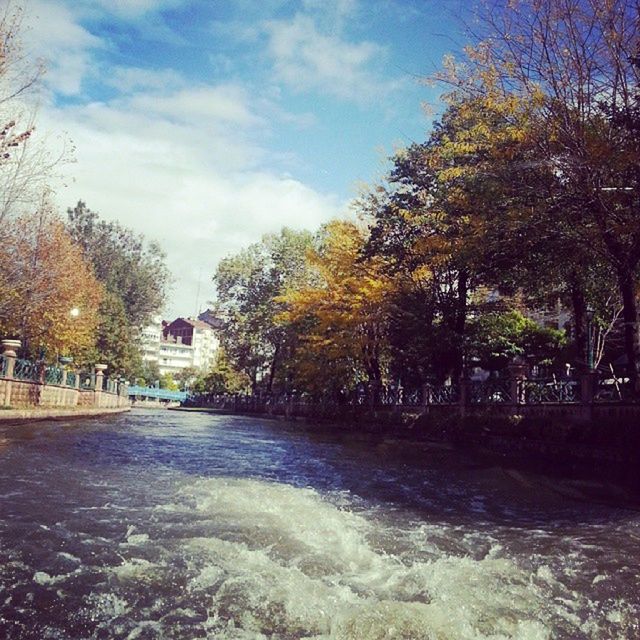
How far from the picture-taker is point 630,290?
13.3 metres

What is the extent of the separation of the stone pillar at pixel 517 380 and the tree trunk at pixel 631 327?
439cm

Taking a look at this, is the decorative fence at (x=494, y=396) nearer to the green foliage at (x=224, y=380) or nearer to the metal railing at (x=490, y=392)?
the metal railing at (x=490, y=392)

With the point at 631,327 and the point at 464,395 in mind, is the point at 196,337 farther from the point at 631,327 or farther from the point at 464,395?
the point at 631,327

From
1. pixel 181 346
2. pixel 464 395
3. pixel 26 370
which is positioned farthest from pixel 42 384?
pixel 181 346

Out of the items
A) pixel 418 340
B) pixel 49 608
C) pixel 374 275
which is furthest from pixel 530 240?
pixel 49 608

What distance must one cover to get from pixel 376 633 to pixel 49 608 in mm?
1896

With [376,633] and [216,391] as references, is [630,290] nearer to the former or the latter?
[376,633]

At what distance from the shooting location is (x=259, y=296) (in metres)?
49.2

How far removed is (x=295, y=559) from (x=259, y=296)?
45.0 metres

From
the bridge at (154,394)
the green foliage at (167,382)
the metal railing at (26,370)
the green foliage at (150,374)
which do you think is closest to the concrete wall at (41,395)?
the metal railing at (26,370)

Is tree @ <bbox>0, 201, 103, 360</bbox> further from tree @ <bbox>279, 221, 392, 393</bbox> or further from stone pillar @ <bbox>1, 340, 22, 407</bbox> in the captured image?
tree @ <bbox>279, 221, 392, 393</bbox>

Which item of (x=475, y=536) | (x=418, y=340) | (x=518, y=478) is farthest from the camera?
(x=418, y=340)

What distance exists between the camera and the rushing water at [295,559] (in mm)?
3439

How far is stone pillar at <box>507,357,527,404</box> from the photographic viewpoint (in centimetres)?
1792
